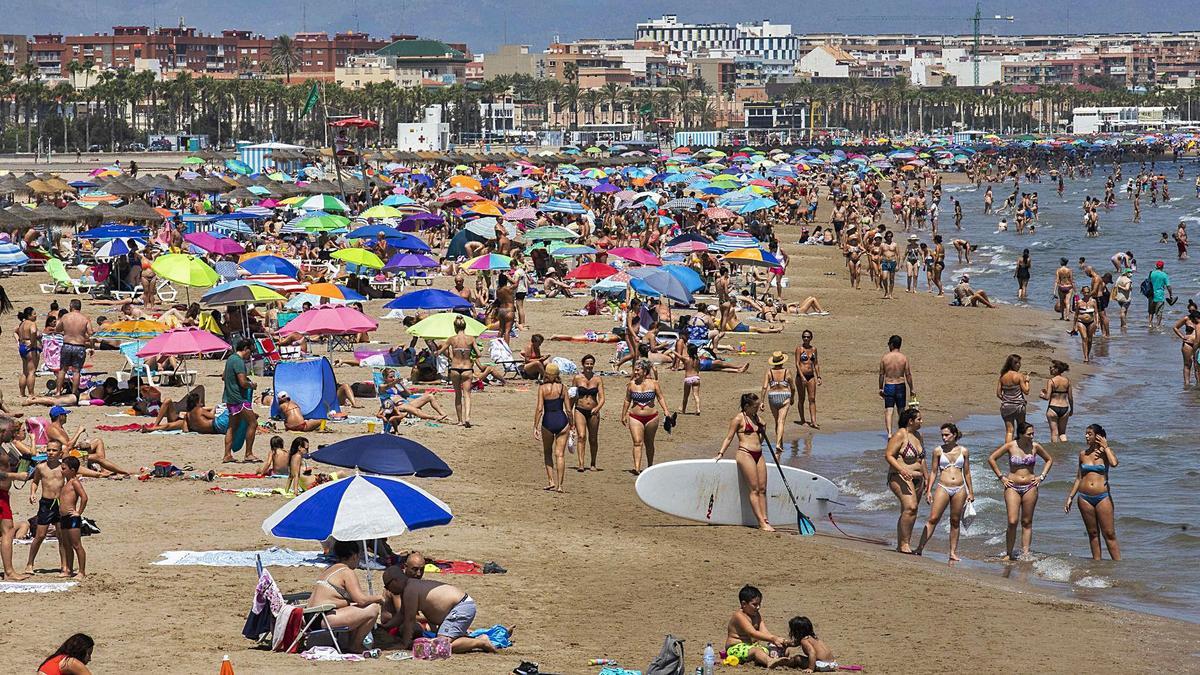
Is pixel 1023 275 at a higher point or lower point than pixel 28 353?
lower

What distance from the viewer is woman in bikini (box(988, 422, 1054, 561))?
11.6 metres

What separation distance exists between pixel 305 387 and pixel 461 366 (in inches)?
62.0

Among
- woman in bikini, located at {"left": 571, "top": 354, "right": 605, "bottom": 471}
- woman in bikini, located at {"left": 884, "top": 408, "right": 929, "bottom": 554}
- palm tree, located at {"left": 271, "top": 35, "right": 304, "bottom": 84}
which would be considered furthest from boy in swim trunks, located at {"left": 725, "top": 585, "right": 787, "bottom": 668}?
palm tree, located at {"left": 271, "top": 35, "right": 304, "bottom": 84}

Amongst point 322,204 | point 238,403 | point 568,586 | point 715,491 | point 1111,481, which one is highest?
point 322,204

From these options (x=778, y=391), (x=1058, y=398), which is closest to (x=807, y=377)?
(x=778, y=391)

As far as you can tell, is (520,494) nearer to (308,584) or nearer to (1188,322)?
(308,584)

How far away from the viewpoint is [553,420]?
13.3 m

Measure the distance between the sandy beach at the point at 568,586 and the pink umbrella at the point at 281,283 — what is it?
17.5ft

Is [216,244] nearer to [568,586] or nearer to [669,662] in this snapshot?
[568,586]

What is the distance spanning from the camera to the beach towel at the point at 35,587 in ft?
30.7

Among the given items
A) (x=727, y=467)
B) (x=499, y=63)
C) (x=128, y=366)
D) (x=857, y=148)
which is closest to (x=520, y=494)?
(x=727, y=467)

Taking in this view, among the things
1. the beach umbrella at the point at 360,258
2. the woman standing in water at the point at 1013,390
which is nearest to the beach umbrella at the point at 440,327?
the woman standing in water at the point at 1013,390

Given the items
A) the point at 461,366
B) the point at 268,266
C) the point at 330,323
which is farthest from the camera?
the point at 268,266

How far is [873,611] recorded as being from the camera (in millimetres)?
10266
